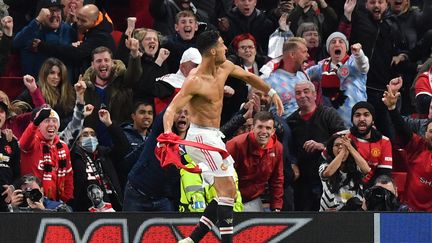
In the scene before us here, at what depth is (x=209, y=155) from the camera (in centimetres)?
1399

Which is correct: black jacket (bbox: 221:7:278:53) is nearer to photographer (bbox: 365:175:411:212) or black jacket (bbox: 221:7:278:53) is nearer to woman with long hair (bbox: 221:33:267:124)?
woman with long hair (bbox: 221:33:267:124)

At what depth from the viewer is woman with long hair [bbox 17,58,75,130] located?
16.9 metres

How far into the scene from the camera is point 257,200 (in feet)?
53.3

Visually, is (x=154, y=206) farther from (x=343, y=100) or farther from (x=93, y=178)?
(x=343, y=100)

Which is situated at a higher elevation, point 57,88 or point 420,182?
point 57,88

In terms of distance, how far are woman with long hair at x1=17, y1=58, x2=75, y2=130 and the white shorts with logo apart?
3.19 metres

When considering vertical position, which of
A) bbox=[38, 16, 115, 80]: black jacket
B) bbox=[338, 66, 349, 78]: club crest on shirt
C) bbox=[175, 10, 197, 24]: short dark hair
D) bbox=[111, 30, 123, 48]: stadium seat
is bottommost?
bbox=[338, 66, 349, 78]: club crest on shirt

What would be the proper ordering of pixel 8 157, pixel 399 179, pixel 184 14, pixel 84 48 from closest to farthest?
pixel 8 157 < pixel 399 179 < pixel 84 48 < pixel 184 14

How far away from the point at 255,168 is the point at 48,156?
231 cm

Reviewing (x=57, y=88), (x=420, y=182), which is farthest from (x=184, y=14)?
(x=420, y=182)

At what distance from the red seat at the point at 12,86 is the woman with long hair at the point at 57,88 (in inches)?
48.4

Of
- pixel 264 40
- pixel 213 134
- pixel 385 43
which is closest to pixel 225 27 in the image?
pixel 264 40

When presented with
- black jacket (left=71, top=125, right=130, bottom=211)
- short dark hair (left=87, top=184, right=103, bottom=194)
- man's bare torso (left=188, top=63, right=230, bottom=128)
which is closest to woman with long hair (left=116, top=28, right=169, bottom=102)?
black jacket (left=71, top=125, right=130, bottom=211)

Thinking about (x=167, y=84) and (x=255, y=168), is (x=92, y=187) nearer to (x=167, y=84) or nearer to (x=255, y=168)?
(x=255, y=168)
